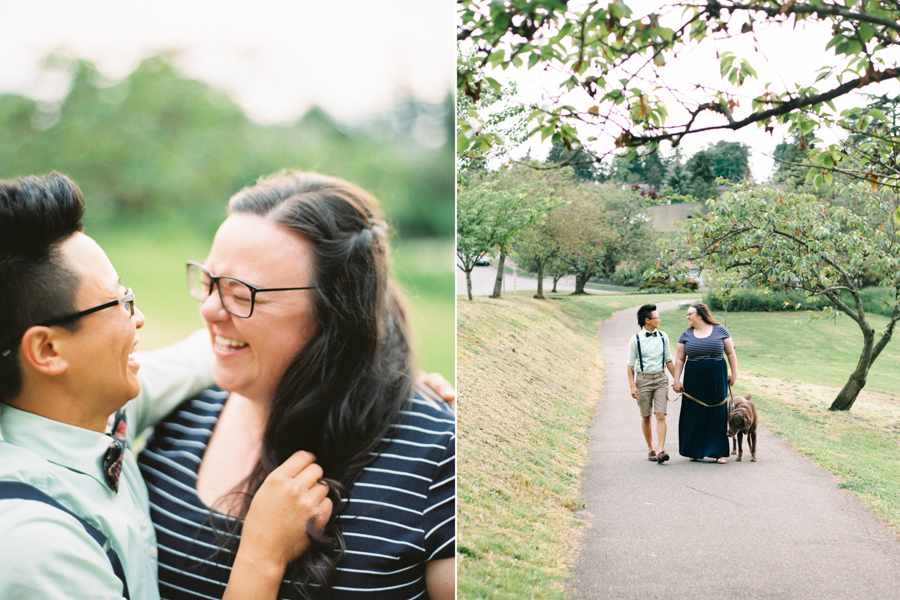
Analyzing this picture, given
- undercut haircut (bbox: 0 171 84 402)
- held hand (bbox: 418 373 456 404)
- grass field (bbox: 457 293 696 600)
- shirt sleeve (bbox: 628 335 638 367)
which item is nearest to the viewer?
undercut haircut (bbox: 0 171 84 402)

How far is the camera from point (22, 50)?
2.03m

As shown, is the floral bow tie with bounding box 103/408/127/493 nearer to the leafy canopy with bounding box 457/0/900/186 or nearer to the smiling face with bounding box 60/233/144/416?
the smiling face with bounding box 60/233/144/416

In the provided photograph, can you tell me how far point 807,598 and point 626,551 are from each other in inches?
24.8

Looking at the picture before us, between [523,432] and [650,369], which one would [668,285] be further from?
[523,432]

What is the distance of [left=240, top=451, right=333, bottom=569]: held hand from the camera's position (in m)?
1.74

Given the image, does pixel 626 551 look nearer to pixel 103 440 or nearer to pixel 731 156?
pixel 731 156

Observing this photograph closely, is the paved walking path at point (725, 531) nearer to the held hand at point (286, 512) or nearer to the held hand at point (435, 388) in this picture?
the held hand at point (435, 388)

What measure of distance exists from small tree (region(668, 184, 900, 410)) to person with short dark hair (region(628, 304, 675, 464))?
33 cm

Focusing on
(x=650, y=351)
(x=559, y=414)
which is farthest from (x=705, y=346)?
(x=559, y=414)

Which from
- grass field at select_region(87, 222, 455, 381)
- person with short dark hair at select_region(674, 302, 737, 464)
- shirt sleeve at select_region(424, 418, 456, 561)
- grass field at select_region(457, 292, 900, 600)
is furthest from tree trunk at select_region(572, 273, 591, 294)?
shirt sleeve at select_region(424, 418, 456, 561)

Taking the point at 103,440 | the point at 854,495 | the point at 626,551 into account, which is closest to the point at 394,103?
the point at 103,440

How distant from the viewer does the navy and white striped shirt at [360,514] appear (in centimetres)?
179

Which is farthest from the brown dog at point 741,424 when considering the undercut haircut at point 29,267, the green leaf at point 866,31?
the undercut haircut at point 29,267

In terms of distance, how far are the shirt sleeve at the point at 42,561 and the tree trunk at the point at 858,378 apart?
263cm
